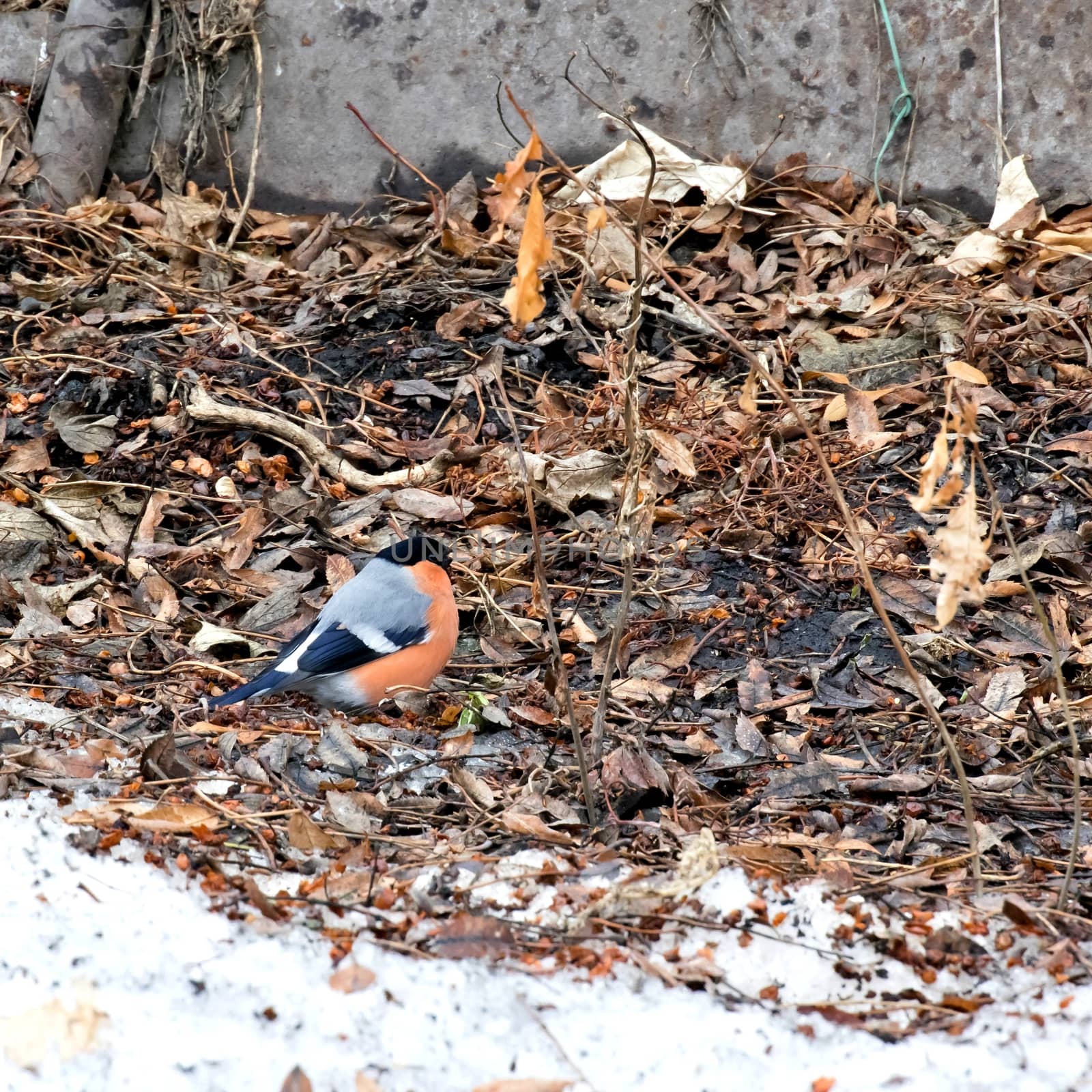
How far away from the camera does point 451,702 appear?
152 inches

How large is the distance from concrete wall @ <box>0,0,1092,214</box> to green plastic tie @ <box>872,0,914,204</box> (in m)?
0.03

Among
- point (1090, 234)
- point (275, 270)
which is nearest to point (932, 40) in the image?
point (1090, 234)

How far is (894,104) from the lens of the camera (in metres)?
5.48

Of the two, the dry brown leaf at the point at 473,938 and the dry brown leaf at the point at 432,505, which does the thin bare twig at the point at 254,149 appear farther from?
the dry brown leaf at the point at 473,938

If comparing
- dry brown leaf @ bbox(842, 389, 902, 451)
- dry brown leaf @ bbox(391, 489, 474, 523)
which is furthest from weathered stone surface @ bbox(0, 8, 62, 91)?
dry brown leaf @ bbox(842, 389, 902, 451)

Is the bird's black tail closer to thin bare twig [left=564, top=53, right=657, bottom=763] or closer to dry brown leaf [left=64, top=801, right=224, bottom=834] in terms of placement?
dry brown leaf [left=64, top=801, right=224, bottom=834]

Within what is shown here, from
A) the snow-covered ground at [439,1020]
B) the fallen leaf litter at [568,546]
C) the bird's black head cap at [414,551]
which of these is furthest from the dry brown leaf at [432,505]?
the snow-covered ground at [439,1020]

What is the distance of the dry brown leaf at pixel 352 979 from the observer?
7.11ft

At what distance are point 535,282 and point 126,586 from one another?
2.50m

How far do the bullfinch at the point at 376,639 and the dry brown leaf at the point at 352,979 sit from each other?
1528mm

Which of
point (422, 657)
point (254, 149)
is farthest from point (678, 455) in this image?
point (254, 149)

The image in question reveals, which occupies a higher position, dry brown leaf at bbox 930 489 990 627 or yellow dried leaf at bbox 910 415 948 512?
yellow dried leaf at bbox 910 415 948 512

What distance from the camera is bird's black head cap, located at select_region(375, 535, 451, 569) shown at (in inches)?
158

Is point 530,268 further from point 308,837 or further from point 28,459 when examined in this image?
point 28,459
